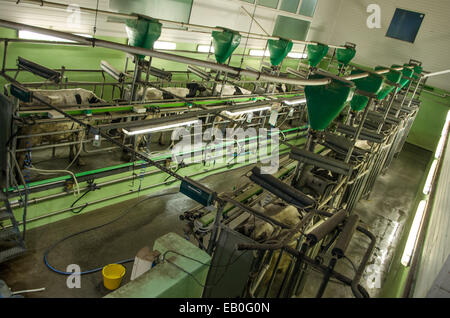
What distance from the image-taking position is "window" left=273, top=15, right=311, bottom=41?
15726 mm

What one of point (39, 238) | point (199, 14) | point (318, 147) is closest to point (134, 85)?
point (39, 238)

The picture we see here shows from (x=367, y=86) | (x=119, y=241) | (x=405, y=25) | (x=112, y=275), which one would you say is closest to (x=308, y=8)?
(x=405, y=25)

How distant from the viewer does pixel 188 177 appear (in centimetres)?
458

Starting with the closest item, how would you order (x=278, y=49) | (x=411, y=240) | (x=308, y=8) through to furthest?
(x=411, y=240), (x=278, y=49), (x=308, y=8)

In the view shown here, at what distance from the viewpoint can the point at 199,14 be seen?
39.1ft

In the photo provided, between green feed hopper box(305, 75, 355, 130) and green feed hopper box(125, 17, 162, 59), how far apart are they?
3160mm

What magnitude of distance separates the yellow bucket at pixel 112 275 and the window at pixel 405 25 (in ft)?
59.5

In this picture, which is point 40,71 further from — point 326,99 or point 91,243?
point 326,99

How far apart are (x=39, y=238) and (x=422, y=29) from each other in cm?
1901

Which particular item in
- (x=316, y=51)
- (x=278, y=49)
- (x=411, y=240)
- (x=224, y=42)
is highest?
(x=316, y=51)

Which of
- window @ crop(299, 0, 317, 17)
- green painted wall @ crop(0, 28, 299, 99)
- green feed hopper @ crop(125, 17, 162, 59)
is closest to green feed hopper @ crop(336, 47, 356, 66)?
window @ crop(299, 0, 317, 17)

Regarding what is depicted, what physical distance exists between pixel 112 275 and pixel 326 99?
15.2ft

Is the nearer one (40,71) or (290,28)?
(40,71)

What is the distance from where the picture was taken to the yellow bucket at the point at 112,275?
6.12 m
